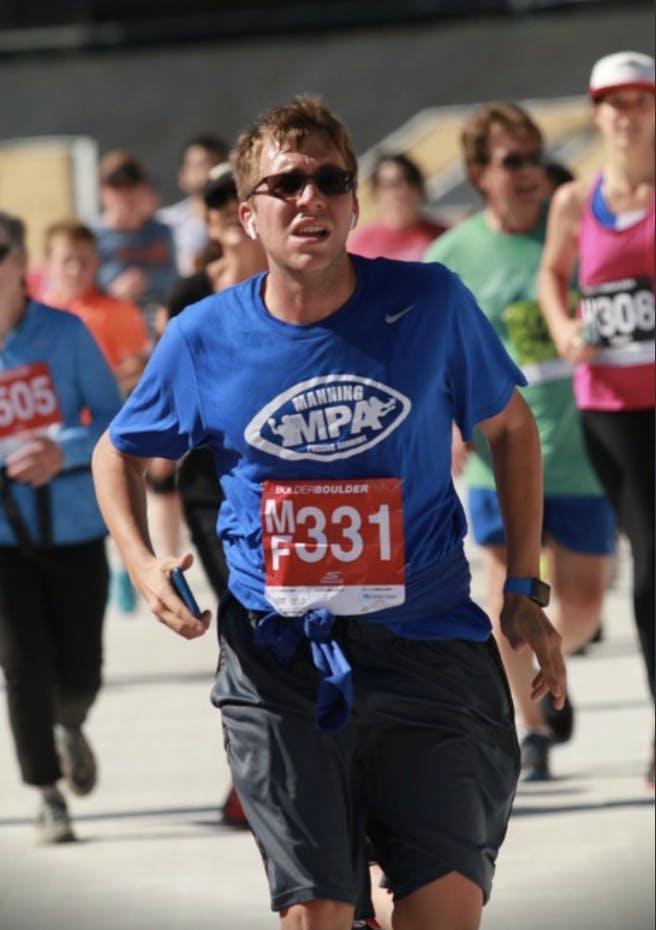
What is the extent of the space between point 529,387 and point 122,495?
3.39m

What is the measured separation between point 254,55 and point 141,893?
15139 mm

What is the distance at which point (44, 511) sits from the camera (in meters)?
6.85

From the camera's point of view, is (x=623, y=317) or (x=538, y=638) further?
(x=623, y=317)

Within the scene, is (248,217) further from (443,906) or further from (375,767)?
(443,906)

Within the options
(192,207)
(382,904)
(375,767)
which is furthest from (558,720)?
(192,207)

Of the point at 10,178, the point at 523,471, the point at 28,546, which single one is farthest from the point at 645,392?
the point at 10,178

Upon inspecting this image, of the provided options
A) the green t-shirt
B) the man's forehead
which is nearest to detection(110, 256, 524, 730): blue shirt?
the man's forehead

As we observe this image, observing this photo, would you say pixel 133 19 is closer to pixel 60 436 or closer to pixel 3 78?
pixel 3 78

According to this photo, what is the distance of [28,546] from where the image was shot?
6832 millimetres

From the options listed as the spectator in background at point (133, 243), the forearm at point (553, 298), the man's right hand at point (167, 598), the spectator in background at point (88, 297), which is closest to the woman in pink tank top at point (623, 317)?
the forearm at point (553, 298)

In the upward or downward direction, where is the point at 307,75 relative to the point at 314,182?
upward

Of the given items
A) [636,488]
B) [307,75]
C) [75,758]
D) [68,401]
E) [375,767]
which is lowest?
[75,758]

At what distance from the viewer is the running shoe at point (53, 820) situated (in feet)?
22.6

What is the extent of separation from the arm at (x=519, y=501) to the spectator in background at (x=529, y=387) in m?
3.06
